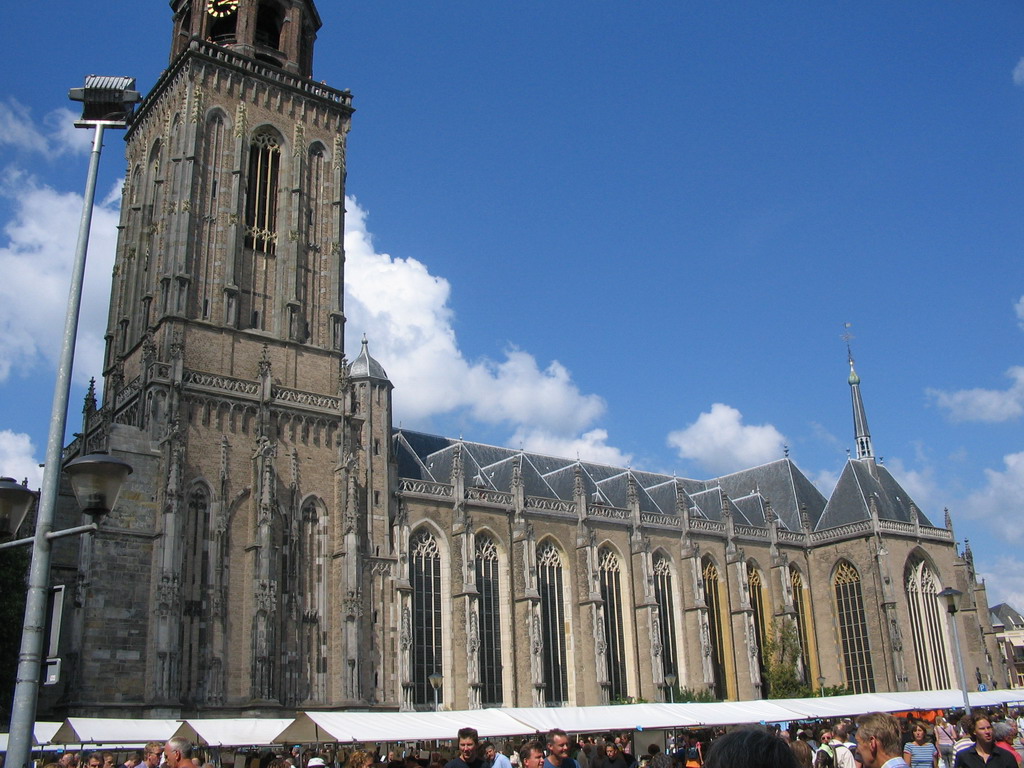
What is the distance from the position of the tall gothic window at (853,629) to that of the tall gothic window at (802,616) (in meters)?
1.64

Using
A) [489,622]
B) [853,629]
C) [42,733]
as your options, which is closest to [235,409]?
[489,622]

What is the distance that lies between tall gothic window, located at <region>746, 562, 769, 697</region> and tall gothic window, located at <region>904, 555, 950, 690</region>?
7.57 m

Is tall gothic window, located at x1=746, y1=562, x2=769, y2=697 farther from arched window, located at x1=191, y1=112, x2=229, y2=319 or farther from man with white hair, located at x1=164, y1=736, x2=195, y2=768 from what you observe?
man with white hair, located at x1=164, y1=736, x2=195, y2=768

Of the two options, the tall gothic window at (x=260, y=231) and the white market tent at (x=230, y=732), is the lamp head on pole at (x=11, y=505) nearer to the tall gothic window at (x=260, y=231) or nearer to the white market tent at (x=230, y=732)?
the white market tent at (x=230, y=732)

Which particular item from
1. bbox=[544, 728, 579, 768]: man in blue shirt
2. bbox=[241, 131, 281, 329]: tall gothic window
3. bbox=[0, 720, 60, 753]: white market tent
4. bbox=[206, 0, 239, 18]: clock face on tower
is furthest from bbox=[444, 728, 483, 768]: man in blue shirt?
bbox=[206, 0, 239, 18]: clock face on tower

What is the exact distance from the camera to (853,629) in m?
51.1

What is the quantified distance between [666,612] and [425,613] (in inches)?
551

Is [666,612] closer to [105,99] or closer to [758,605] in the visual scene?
[758,605]

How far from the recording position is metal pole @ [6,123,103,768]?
8.45 metres

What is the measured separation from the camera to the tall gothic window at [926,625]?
50372 mm

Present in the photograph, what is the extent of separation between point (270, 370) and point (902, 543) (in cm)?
3495

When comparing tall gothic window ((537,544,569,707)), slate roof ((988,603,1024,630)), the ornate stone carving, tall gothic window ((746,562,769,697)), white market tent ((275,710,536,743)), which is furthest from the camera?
slate roof ((988,603,1024,630))

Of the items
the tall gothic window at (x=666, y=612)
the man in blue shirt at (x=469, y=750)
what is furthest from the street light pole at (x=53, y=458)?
the tall gothic window at (x=666, y=612)

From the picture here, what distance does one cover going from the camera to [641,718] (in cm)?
2348
